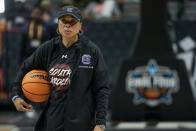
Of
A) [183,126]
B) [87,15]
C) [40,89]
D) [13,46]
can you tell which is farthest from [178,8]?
[40,89]

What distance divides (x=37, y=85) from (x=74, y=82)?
0.41 metres

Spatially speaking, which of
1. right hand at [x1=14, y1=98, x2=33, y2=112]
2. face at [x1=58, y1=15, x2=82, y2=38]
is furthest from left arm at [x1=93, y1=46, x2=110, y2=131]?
right hand at [x1=14, y1=98, x2=33, y2=112]

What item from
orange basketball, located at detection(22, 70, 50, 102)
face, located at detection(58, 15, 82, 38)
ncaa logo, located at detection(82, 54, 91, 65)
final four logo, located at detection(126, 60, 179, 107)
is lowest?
final four logo, located at detection(126, 60, 179, 107)

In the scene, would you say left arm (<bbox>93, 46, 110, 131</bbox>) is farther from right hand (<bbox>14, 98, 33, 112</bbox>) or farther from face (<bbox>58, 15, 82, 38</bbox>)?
right hand (<bbox>14, 98, 33, 112</bbox>)

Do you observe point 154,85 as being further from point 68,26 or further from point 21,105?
point 68,26

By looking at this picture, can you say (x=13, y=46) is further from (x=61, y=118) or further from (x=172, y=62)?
(x=61, y=118)

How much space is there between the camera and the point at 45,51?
6395 millimetres

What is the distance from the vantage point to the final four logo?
41.8ft

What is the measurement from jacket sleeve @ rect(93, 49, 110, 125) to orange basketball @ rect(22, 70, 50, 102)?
45cm

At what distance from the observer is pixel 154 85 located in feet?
41.8

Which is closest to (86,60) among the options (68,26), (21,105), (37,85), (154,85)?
(68,26)

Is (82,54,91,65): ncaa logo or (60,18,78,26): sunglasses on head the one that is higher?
(60,18,78,26): sunglasses on head

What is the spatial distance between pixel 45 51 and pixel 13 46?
8728mm

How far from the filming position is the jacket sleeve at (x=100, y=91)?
6.23 m
